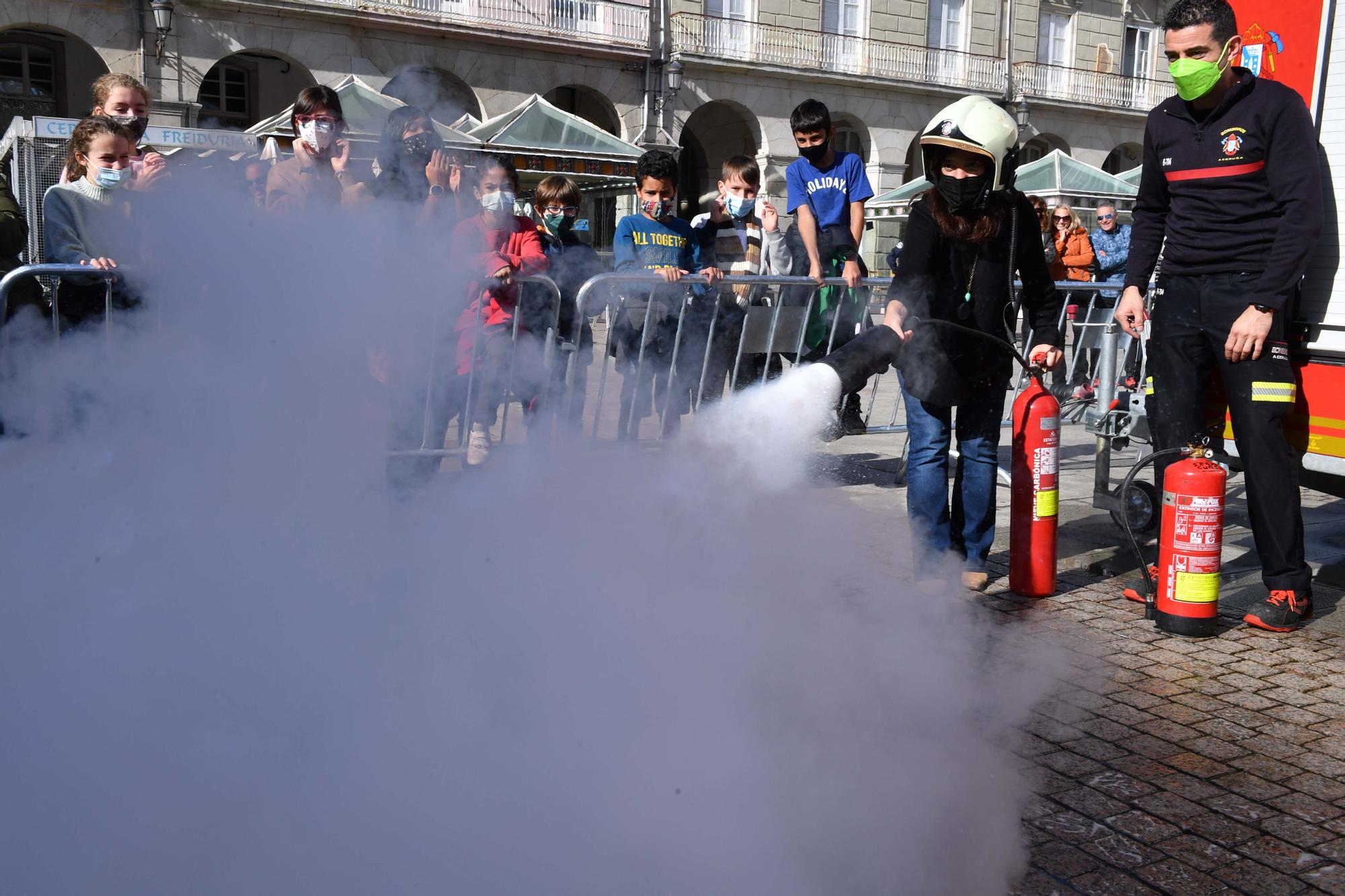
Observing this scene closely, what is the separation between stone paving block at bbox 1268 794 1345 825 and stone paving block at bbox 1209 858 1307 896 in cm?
32

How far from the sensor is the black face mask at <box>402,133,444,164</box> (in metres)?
2.74

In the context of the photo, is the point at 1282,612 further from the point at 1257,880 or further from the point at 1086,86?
the point at 1086,86

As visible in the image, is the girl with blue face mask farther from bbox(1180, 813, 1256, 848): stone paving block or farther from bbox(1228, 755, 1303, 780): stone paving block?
bbox(1228, 755, 1303, 780): stone paving block

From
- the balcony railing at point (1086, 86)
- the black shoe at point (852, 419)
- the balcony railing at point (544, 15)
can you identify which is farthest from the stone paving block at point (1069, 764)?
the balcony railing at point (1086, 86)

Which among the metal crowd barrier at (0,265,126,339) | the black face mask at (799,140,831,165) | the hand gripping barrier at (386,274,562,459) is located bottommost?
the hand gripping barrier at (386,274,562,459)

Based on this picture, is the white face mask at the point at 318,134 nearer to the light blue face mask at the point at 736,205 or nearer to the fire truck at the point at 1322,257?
the fire truck at the point at 1322,257

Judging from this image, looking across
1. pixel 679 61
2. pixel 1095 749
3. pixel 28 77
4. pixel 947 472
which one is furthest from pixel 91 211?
pixel 679 61

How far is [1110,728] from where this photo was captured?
131 inches

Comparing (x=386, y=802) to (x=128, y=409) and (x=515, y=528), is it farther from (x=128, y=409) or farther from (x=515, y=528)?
(x=128, y=409)

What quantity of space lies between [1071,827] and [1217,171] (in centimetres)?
269

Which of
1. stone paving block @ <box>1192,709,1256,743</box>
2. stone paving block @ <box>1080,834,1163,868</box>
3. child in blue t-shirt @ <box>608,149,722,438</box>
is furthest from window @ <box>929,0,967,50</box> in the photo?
stone paving block @ <box>1080,834,1163,868</box>

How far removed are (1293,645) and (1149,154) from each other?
199cm

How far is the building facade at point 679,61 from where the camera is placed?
20812 millimetres

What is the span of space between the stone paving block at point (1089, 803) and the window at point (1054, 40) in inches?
1230
